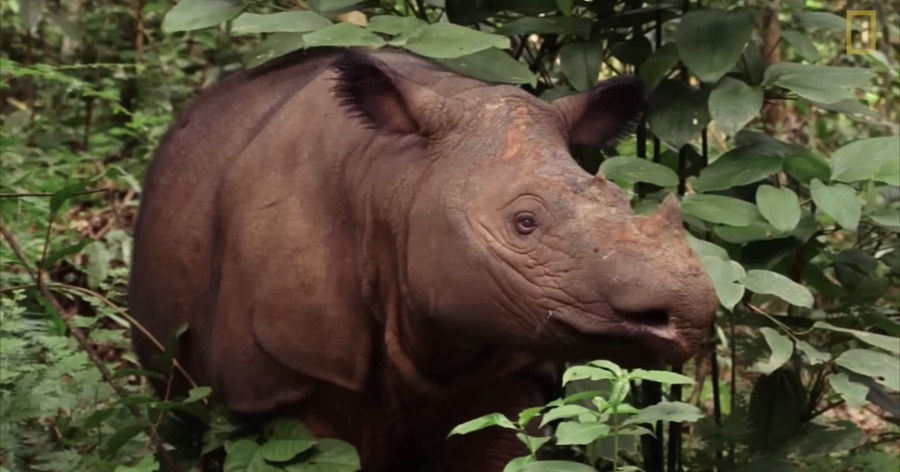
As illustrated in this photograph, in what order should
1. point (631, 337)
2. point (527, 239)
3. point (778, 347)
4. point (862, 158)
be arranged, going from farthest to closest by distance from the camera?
point (862, 158)
point (778, 347)
point (527, 239)
point (631, 337)

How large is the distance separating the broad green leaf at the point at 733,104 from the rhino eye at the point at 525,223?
754 mm

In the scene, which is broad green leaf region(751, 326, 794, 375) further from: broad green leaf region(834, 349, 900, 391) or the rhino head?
the rhino head

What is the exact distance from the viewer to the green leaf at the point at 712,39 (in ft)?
10.7

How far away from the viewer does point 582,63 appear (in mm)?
3486

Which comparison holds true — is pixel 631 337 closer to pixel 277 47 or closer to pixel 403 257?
pixel 403 257

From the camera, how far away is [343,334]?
3.11 metres

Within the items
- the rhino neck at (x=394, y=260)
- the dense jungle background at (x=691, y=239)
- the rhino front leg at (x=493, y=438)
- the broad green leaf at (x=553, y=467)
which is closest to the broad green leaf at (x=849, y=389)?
the dense jungle background at (x=691, y=239)

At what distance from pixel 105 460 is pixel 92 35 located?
16.5ft

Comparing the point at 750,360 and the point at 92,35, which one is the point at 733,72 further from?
the point at 92,35

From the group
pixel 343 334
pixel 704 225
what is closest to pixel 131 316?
pixel 343 334

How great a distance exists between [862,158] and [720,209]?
0.37 m

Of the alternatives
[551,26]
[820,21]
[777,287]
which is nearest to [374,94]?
[551,26]

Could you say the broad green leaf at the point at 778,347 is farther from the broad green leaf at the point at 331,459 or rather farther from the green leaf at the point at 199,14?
the green leaf at the point at 199,14

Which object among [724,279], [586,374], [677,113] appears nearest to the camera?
[586,374]
